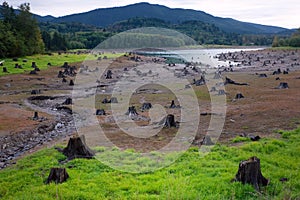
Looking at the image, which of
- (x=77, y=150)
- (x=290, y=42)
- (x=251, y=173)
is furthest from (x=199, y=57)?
(x=251, y=173)

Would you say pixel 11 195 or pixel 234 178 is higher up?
pixel 234 178

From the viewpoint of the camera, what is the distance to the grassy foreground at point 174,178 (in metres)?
10.0

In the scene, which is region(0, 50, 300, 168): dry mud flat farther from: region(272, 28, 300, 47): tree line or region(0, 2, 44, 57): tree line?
region(272, 28, 300, 47): tree line

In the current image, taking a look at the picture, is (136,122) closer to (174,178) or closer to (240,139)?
(240,139)

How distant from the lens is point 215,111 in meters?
24.7

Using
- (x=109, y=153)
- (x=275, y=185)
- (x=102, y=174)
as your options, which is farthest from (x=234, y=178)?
(x=109, y=153)

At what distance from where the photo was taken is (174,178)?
11.2m

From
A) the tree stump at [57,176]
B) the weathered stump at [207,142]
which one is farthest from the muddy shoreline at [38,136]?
the weathered stump at [207,142]

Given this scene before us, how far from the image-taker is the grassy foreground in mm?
10000

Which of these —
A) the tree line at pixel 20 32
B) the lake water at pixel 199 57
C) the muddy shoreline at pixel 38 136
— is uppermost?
the tree line at pixel 20 32

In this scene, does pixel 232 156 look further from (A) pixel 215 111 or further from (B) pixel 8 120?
(B) pixel 8 120

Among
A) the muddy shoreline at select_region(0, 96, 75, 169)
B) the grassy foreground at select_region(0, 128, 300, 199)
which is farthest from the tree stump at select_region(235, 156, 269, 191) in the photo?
the muddy shoreline at select_region(0, 96, 75, 169)

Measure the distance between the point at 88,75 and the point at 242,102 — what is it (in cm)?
3506

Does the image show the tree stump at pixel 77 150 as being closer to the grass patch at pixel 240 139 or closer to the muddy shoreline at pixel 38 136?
the muddy shoreline at pixel 38 136
